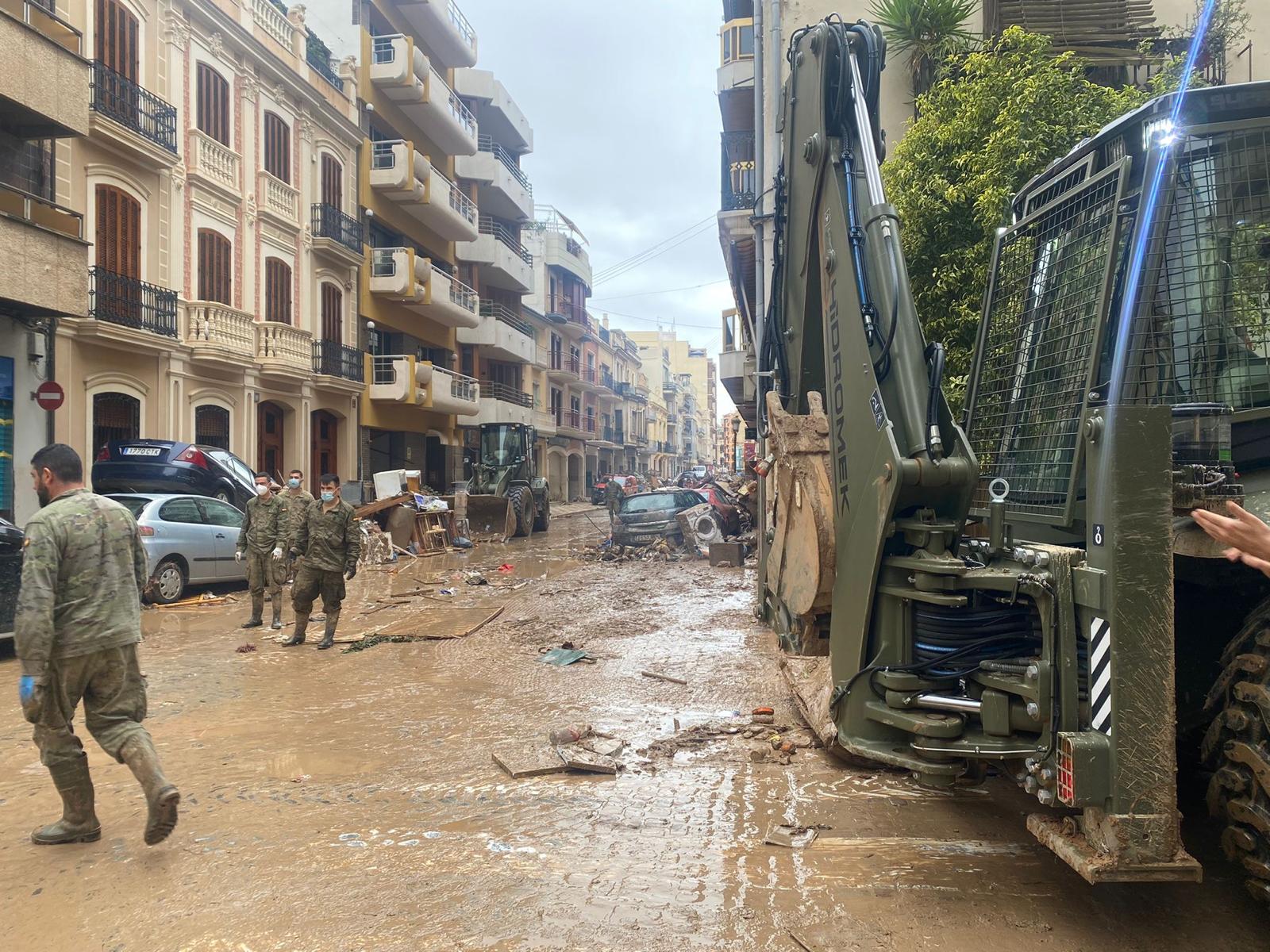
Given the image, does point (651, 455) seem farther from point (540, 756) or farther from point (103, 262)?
point (540, 756)

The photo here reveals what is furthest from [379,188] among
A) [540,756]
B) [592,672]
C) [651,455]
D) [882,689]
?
[651,455]

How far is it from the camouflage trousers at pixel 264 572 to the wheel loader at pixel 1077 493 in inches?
310

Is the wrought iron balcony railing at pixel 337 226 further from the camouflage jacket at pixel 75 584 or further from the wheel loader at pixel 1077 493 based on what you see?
the wheel loader at pixel 1077 493

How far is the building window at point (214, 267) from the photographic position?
18.3 metres

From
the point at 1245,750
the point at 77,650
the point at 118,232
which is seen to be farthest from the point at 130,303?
the point at 1245,750

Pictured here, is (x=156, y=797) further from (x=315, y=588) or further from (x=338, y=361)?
(x=338, y=361)

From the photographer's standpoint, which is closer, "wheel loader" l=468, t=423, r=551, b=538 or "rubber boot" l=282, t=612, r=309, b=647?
"rubber boot" l=282, t=612, r=309, b=647

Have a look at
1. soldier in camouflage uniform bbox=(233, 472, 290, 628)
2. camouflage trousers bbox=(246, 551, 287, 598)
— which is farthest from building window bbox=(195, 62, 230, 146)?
camouflage trousers bbox=(246, 551, 287, 598)

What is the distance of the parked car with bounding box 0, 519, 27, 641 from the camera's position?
7.84 metres

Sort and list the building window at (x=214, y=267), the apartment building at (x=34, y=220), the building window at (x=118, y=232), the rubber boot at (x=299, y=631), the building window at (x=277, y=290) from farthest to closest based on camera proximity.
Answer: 1. the building window at (x=277, y=290)
2. the building window at (x=214, y=267)
3. the building window at (x=118, y=232)
4. the apartment building at (x=34, y=220)
5. the rubber boot at (x=299, y=631)

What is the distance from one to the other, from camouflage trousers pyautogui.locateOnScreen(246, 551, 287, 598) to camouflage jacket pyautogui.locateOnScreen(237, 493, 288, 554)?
0.09m

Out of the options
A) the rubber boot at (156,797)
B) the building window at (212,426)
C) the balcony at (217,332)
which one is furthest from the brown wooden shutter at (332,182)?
the rubber boot at (156,797)

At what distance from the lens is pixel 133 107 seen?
1642 centimetres

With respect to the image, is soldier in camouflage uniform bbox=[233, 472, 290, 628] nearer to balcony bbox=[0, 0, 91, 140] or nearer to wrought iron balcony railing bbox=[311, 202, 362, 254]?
balcony bbox=[0, 0, 91, 140]
